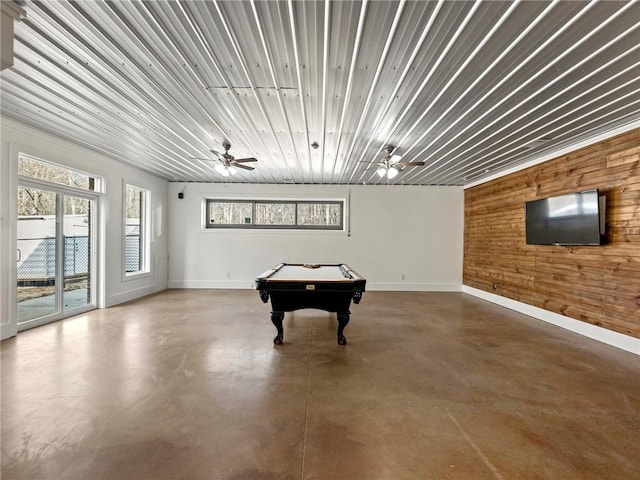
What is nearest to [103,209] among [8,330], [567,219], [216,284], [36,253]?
[36,253]

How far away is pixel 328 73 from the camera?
2393 mm

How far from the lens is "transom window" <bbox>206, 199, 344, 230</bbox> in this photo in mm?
7184

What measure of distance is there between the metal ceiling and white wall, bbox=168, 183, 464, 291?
9.33 ft

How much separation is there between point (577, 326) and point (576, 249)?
1.10 m

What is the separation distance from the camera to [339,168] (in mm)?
5527

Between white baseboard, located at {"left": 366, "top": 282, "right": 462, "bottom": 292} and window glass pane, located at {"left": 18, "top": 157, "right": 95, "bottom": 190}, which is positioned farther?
white baseboard, located at {"left": 366, "top": 282, "right": 462, "bottom": 292}

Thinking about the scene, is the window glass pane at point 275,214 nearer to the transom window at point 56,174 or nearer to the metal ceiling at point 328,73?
the metal ceiling at point 328,73

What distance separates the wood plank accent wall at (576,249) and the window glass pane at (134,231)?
297 inches

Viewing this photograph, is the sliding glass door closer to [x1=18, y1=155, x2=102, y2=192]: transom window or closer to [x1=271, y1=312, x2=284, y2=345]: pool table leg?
[x1=18, y1=155, x2=102, y2=192]: transom window

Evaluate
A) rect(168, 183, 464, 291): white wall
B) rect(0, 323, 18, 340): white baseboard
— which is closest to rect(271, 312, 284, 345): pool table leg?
rect(0, 323, 18, 340): white baseboard

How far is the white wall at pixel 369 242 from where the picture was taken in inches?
275

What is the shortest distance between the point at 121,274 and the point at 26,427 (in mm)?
4045

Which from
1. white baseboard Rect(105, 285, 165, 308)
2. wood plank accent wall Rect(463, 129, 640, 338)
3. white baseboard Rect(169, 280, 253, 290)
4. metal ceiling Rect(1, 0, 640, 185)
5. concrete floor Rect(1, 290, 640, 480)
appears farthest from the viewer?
white baseboard Rect(169, 280, 253, 290)

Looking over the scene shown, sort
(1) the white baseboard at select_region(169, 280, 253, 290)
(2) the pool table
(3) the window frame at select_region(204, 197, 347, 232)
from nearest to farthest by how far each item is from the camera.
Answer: (2) the pool table, (1) the white baseboard at select_region(169, 280, 253, 290), (3) the window frame at select_region(204, 197, 347, 232)
